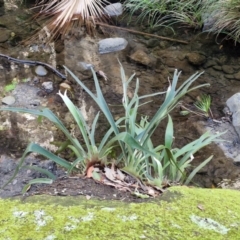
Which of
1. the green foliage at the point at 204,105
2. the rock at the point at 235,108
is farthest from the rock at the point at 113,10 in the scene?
the rock at the point at 235,108

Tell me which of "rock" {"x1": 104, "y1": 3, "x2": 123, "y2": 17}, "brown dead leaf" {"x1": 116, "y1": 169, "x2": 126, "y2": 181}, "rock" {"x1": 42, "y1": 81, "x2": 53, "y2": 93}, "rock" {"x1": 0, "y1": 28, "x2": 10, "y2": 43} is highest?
"brown dead leaf" {"x1": 116, "y1": 169, "x2": 126, "y2": 181}

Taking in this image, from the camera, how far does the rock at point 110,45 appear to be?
4867 millimetres

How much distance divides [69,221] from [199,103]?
2964mm

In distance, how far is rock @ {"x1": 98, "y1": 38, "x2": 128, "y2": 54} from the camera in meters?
4.87

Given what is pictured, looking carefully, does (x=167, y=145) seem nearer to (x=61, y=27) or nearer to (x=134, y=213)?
(x=134, y=213)

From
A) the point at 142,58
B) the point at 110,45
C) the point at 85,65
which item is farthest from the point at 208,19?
the point at 85,65

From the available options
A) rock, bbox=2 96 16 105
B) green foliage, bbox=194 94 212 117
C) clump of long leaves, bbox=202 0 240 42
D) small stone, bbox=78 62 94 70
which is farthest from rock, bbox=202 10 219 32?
rock, bbox=2 96 16 105

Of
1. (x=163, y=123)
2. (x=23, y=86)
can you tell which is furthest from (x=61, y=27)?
(x=163, y=123)

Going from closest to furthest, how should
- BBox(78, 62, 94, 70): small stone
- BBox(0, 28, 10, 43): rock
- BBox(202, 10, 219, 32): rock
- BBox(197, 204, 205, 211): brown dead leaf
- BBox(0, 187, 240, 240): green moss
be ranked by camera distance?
BBox(0, 187, 240, 240): green moss → BBox(197, 204, 205, 211): brown dead leaf → BBox(78, 62, 94, 70): small stone → BBox(0, 28, 10, 43): rock → BBox(202, 10, 219, 32): rock

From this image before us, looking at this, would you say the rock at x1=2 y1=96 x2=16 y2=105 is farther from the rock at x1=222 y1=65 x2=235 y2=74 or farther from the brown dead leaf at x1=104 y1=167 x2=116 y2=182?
the brown dead leaf at x1=104 y1=167 x2=116 y2=182

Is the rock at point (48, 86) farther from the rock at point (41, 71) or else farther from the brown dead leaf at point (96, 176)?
the brown dead leaf at point (96, 176)

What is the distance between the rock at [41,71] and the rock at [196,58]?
1.63m

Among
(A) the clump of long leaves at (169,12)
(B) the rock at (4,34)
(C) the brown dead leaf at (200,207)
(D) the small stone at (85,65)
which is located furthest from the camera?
(A) the clump of long leaves at (169,12)

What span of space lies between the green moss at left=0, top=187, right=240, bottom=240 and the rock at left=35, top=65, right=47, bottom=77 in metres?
3.15
